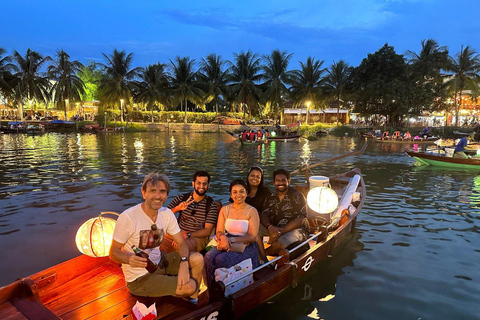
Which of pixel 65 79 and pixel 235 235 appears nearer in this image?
pixel 235 235

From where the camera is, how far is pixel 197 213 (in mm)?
5363

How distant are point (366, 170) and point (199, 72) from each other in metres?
39.8

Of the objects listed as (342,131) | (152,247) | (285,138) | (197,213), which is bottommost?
(285,138)

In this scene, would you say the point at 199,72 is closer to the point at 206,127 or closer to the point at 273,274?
the point at 206,127

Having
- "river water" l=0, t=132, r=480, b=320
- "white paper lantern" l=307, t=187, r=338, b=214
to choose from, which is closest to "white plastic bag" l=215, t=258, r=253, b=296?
"river water" l=0, t=132, r=480, b=320

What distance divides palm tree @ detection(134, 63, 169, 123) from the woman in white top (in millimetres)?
45632

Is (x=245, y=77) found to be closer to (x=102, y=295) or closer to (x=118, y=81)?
(x=118, y=81)

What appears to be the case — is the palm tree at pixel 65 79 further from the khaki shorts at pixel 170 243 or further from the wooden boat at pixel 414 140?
the khaki shorts at pixel 170 243

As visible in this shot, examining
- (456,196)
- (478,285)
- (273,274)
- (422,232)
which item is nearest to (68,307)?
(273,274)

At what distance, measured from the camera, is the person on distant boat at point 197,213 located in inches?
203

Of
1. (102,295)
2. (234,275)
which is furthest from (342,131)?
(102,295)

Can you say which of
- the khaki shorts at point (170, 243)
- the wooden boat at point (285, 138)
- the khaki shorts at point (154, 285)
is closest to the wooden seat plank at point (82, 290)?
the khaki shorts at point (154, 285)

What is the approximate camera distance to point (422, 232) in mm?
7980

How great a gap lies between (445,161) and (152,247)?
18327 mm
